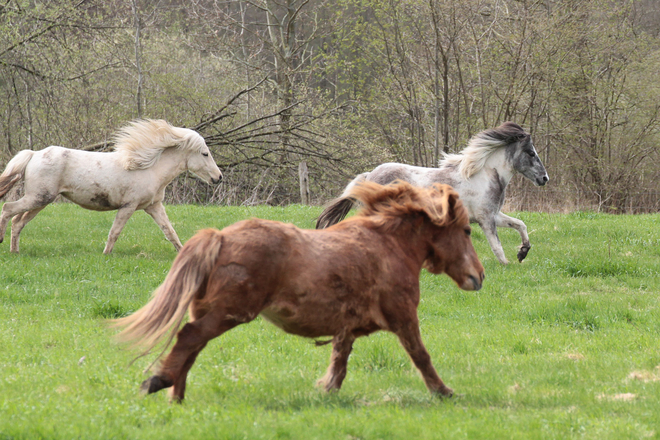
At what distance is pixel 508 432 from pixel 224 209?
13.1 metres

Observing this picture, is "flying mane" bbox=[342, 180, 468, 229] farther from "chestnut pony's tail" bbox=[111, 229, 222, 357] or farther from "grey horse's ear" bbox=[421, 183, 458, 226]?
"chestnut pony's tail" bbox=[111, 229, 222, 357]

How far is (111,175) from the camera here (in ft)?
36.4

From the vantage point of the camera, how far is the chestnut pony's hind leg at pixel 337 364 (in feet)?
16.0

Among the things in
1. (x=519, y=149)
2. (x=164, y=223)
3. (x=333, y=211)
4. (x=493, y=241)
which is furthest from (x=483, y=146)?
(x=164, y=223)

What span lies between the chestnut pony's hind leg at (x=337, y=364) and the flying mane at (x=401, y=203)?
933 millimetres

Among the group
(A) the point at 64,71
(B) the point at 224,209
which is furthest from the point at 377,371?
(A) the point at 64,71

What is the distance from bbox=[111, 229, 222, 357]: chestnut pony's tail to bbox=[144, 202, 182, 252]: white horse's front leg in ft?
23.5

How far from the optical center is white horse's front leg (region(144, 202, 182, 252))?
11258 millimetres

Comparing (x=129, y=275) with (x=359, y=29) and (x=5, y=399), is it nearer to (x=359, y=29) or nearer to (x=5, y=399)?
(x=5, y=399)

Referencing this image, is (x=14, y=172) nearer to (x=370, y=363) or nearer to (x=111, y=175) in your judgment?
(x=111, y=175)

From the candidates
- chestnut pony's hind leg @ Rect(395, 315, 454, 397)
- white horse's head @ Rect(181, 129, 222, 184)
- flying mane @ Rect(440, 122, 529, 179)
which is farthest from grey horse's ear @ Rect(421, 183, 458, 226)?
white horse's head @ Rect(181, 129, 222, 184)

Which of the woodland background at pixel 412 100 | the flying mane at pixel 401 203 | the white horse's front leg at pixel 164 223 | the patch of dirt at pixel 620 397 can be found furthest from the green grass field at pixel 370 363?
the woodland background at pixel 412 100

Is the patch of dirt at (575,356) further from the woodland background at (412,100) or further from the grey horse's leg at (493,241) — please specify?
the woodland background at (412,100)

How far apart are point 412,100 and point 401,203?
19.4 metres
